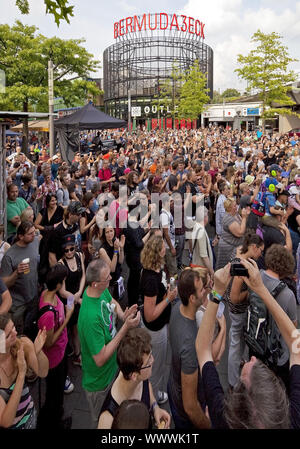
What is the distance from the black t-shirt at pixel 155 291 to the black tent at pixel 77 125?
10.3 m

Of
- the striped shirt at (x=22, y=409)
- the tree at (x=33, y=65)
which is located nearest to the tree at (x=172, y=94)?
the tree at (x=33, y=65)

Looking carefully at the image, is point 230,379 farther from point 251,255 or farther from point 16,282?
point 16,282

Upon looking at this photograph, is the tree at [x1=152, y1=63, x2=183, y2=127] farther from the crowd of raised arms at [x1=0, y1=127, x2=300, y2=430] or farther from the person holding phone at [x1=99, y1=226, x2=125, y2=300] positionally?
the person holding phone at [x1=99, y1=226, x2=125, y2=300]

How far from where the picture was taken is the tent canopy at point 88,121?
1256 centimetres

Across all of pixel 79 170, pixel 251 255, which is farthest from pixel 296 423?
pixel 79 170

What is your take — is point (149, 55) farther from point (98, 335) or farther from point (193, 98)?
point (98, 335)

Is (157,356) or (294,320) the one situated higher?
(294,320)

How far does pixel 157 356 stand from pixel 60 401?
96 cm

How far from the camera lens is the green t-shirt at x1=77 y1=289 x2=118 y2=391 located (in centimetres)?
264

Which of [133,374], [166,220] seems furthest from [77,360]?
[133,374]

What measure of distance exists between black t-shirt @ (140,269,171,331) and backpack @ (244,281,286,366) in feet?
2.49

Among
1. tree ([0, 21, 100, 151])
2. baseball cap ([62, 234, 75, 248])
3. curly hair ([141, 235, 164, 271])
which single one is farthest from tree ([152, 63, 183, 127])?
curly hair ([141, 235, 164, 271])
